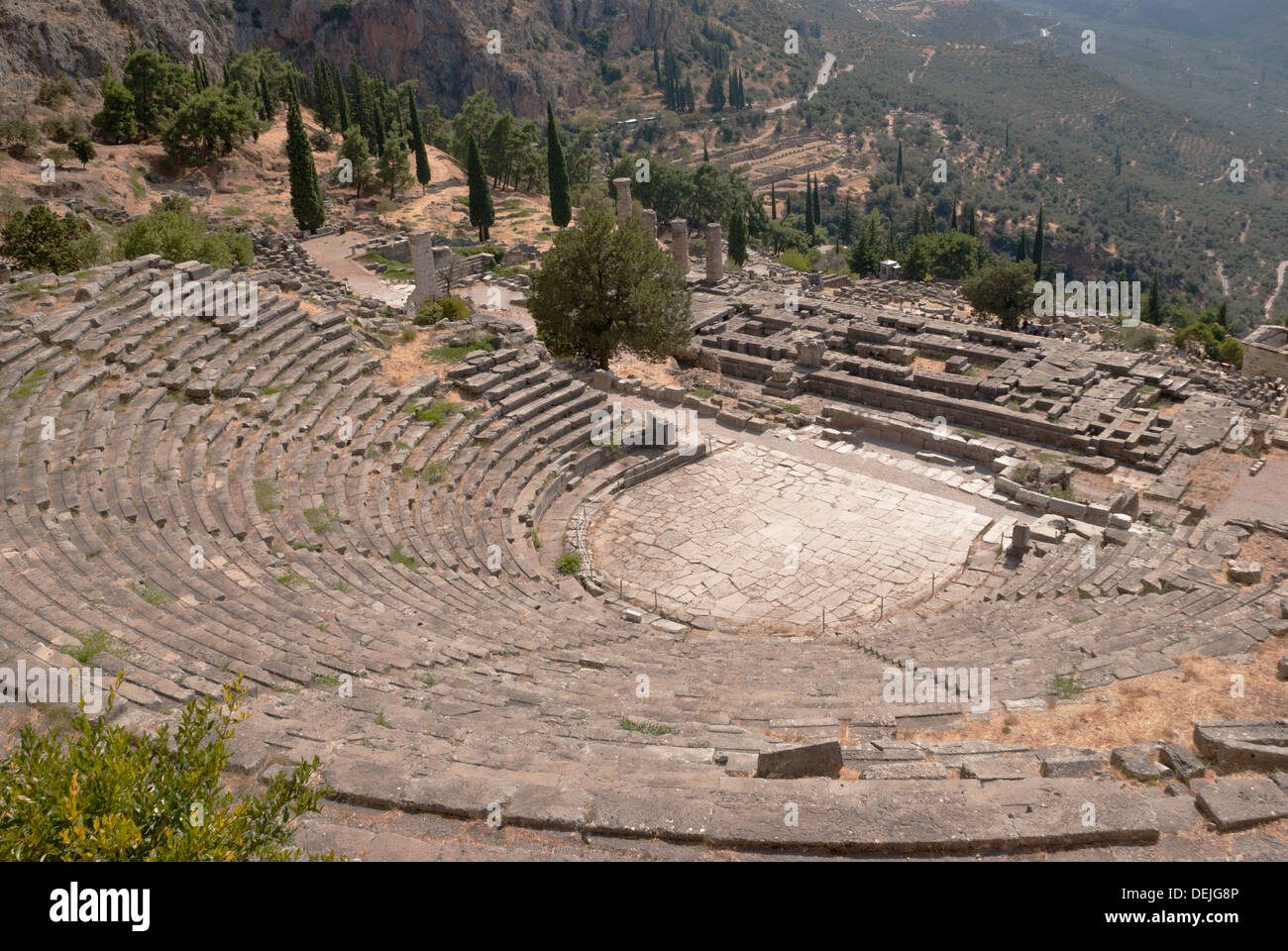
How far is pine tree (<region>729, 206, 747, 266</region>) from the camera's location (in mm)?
54947

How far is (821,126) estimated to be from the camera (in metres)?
123

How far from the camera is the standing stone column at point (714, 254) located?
135 ft

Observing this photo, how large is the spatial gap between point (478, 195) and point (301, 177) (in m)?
9.02

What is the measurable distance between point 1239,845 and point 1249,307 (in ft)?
329

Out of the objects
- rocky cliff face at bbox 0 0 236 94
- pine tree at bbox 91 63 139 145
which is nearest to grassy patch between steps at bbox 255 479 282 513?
pine tree at bbox 91 63 139 145

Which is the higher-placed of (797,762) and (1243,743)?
(797,762)

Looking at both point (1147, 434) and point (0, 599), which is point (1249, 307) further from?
point (0, 599)

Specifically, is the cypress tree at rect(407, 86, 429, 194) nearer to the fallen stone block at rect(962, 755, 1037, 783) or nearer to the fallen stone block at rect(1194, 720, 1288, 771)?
the fallen stone block at rect(962, 755, 1037, 783)

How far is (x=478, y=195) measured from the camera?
46.8 m

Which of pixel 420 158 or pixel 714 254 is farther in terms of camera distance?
pixel 420 158

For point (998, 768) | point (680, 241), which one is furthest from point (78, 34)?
point (998, 768)

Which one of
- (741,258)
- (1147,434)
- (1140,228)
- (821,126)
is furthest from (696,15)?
(1147,434)

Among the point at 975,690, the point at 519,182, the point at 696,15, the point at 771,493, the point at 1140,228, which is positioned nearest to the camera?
the point at 975,690

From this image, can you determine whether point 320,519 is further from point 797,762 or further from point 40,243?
point 40,243
